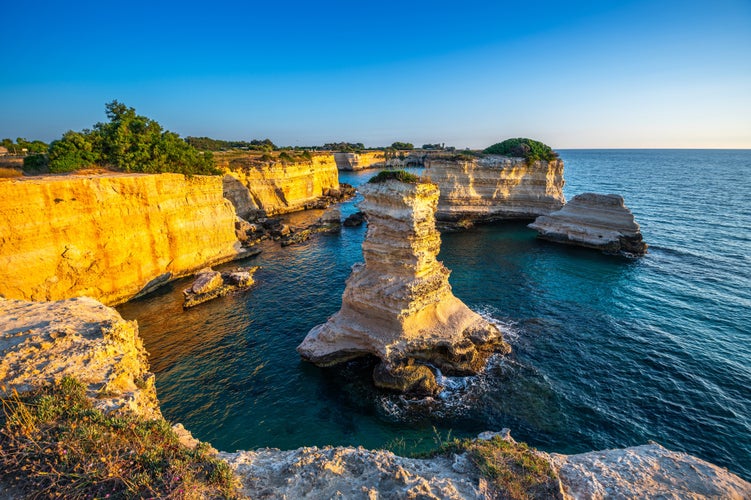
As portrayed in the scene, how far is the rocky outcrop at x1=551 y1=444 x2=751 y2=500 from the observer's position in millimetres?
8641

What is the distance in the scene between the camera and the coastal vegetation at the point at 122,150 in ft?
100

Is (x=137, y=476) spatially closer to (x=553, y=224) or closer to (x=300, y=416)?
(x=300, y=416)

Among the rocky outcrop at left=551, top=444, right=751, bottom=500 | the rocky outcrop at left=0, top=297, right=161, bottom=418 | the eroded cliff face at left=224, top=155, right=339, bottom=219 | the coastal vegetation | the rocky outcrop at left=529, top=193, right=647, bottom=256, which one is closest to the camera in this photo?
the rocky outcrop at left=551, top=444, right=751, bottom=500

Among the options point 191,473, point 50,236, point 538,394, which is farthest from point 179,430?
point 50,236

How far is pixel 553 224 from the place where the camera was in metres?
41.9

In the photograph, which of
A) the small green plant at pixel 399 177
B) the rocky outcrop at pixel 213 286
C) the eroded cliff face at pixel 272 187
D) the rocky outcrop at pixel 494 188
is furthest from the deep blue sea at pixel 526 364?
the eroded cliff face at pixel 272 187

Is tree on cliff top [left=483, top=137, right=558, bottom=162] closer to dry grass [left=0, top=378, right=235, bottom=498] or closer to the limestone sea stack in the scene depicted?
the limestone sea stack

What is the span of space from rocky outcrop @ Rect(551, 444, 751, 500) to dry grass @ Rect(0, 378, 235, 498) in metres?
8.84

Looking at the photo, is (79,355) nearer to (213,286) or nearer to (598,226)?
(213,286)

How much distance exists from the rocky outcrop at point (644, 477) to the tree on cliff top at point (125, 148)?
130 ft

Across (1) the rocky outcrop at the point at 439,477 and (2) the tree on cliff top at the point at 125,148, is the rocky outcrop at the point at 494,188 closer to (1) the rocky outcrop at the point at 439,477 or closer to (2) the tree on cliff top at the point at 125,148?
(2) the tree on cliff top at the point at 125,148

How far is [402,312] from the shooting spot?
18250mm

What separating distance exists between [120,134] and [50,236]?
49.2 feet

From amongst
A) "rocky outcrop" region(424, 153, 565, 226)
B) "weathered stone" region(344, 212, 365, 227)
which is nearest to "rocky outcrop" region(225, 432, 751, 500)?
"rocky outcrop" region(424, 153, 565, 226)
